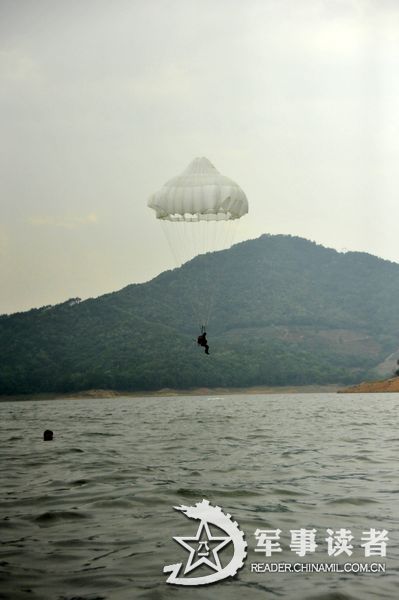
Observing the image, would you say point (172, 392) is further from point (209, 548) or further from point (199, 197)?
point (209, 548)

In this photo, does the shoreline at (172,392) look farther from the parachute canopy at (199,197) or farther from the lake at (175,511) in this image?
the lake at (175,511)

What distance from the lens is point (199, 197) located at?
152ft

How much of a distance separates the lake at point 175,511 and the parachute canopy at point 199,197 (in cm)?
1776

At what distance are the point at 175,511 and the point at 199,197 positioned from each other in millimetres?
31755

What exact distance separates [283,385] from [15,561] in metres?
184

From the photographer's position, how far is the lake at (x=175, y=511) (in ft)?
35.2

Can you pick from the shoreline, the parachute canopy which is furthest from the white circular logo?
the shoreline

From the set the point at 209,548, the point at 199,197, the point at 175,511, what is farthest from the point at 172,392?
the point at 209,548

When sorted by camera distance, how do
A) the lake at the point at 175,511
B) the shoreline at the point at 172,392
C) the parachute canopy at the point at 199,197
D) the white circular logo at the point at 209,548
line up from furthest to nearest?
the shoreline at the point at 172,392, the parachute canopy at the point at 199,197, the white circular logo at the point at 209,548, the lake at the point at 175,511

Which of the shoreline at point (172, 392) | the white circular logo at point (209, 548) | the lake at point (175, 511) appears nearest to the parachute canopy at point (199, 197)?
the lake at point (175, 511)

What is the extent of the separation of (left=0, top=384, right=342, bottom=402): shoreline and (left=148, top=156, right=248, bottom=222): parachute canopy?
434ft

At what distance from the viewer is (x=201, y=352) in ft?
639

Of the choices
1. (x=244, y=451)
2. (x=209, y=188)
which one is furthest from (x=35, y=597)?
(x=209, y=188)

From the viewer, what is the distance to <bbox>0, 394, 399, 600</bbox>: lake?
423 inches
